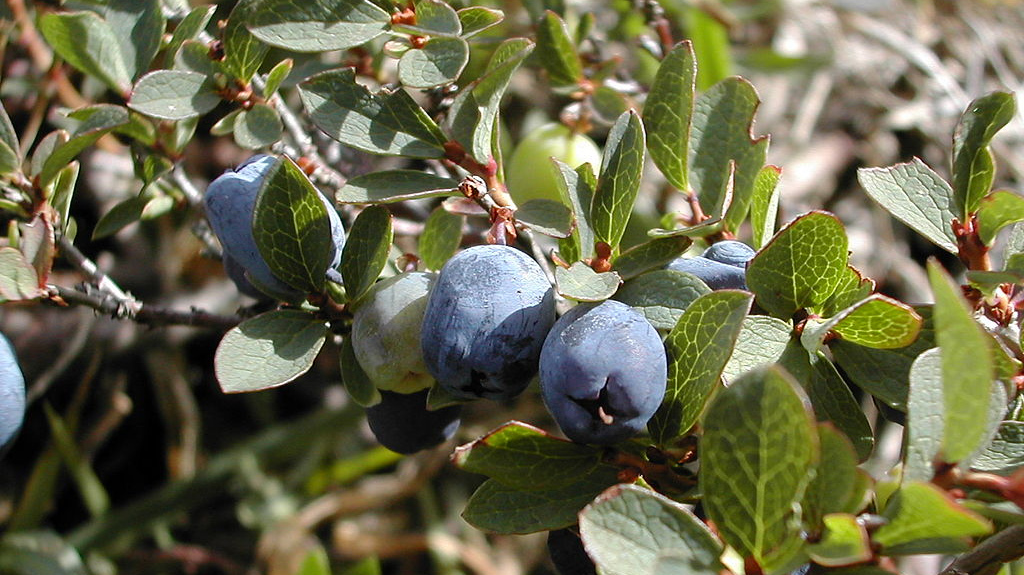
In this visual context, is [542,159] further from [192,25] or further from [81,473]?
[81,473]

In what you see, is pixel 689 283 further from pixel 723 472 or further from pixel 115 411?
pixel 115 411

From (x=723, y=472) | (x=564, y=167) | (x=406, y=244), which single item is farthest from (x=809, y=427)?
(x=406, y=244)

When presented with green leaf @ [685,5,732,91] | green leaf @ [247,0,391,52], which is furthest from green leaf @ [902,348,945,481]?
green leaf @ [685,5,732,91]

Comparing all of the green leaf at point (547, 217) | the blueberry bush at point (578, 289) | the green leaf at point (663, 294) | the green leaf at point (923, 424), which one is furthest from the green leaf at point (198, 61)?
the green leaf at point (923, 424)

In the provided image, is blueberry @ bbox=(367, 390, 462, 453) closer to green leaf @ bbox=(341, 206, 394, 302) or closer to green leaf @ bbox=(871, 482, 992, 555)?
green leaf @ bbox=(341, 206, 394, 302)

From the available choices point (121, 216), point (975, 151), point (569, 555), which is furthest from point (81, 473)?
point (975, 151)
